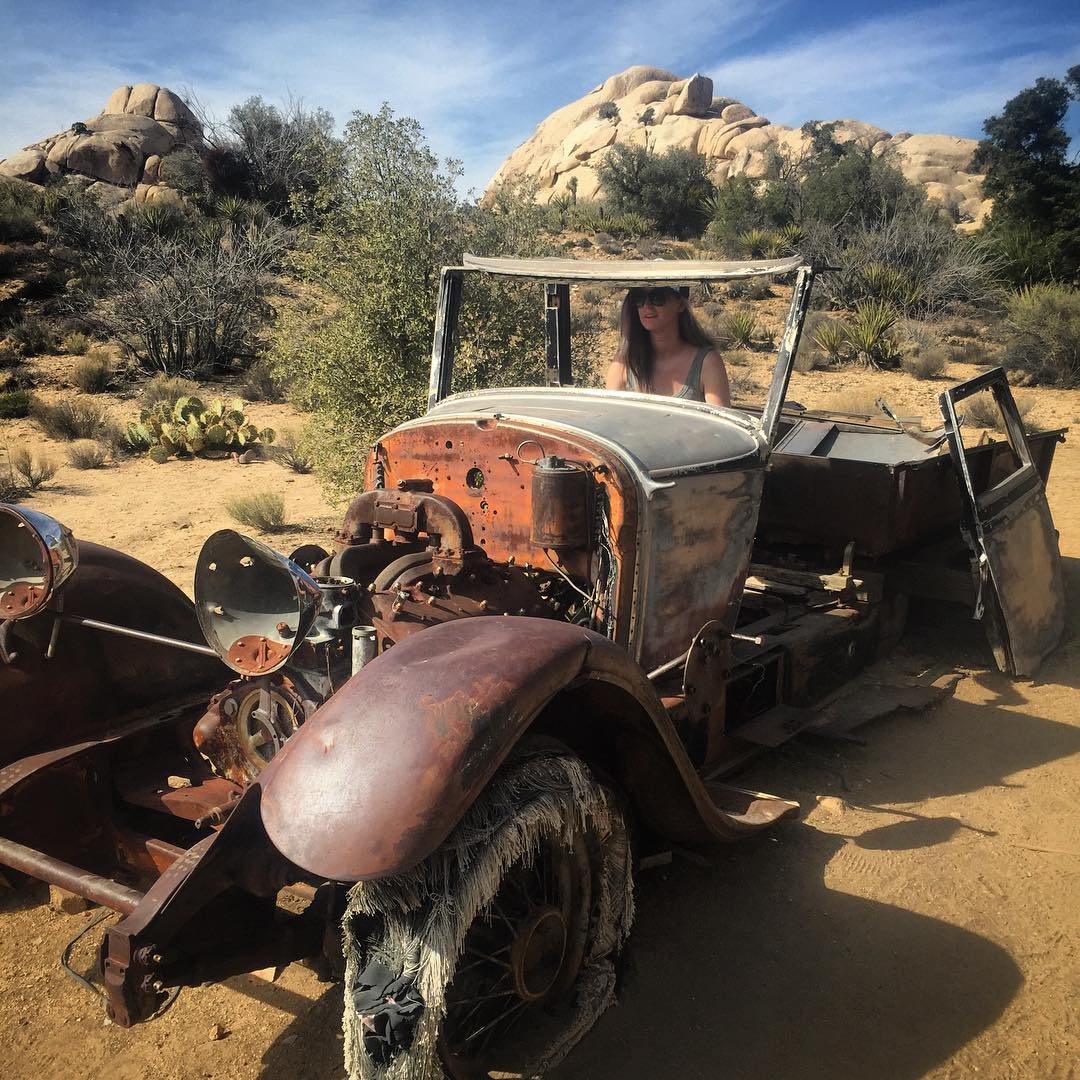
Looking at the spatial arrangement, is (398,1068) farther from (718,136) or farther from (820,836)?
(718,136)

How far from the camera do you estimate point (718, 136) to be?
52875mm

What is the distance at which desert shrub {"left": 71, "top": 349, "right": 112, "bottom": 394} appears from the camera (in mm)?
15234

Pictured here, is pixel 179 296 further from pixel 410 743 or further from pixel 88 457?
pixel 410 743

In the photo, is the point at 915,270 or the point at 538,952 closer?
the point at 538,952

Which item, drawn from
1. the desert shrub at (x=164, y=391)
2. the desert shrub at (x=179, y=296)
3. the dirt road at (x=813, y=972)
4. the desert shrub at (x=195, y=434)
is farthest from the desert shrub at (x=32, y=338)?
the dirt road at (x=813, y=972)

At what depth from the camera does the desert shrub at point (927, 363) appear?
1552cm

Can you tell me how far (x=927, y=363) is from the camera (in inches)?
609

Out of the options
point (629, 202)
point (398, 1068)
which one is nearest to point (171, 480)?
point (398, 1068)

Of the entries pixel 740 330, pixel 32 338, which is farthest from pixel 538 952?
pixel 32 338

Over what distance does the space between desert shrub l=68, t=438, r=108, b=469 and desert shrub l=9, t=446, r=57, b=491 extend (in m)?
0.24

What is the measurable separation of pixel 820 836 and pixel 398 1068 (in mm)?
2213

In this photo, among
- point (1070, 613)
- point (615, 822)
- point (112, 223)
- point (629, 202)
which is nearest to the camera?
point (615, 822)

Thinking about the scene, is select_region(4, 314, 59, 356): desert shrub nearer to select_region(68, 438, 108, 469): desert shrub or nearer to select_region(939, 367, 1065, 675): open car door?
select_region(68, 438, 108, 469): desert shrub

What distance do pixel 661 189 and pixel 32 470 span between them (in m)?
26.2
